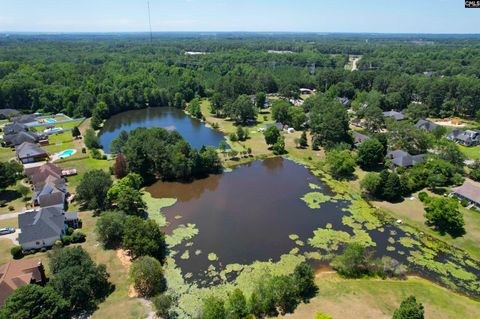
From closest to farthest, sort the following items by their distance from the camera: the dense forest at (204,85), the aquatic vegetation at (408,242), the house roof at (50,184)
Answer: the aquatic vegetation at (408,242) < the house roof at (50,184) < the dense forest at (204,85)

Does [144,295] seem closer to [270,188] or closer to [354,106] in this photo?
[270,188]

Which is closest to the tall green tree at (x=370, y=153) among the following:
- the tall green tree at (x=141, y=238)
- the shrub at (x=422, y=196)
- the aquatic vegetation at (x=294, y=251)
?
the shrub at (x=422, y=196)

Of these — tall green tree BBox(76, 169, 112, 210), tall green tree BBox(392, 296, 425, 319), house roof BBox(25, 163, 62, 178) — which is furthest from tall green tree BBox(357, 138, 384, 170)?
house roof BBox(25, 163, 62, 178)

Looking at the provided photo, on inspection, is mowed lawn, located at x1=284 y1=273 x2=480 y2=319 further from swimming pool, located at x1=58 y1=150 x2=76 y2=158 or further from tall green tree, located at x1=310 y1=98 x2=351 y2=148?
swimming pool, located at x1=58 y1=150 x2=76 y2=158

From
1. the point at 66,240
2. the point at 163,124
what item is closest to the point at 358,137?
the point at 163,124

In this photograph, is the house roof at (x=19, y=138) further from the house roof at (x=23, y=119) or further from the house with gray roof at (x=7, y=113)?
the house with gray roof at (x=7, y=113)

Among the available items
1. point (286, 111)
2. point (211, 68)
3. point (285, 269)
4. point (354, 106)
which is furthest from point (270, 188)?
point (211, 68)

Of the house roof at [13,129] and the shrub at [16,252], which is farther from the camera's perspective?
the house roof at [13,129]
